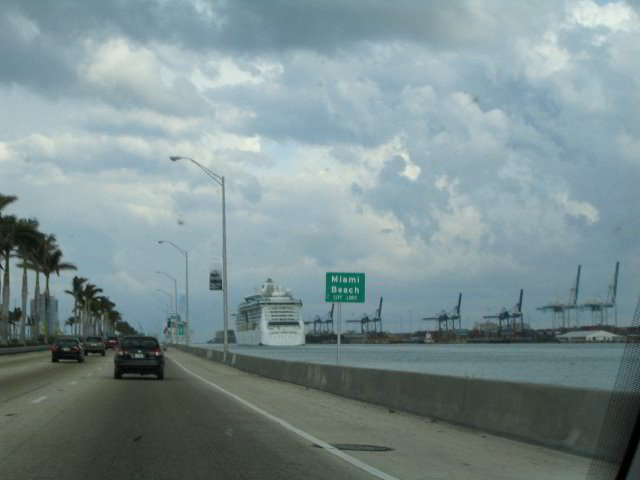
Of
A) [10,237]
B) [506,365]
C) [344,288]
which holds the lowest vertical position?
[506,365]

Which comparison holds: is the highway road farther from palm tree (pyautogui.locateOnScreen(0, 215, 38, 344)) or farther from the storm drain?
palm tree (pyautogui.locateOnScreen(0, 215, 38, 344))

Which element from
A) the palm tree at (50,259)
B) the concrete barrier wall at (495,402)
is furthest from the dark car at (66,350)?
the palm tree at (50,259)

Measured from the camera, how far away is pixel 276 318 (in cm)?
12588

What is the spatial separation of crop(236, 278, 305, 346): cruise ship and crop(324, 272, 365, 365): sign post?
3708 inches

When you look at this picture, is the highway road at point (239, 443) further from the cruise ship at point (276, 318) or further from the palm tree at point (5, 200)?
the cruise ship at point (276, 318)

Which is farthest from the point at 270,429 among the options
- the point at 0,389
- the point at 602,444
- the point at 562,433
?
the point at 0,389

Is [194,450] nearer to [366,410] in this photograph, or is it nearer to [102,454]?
[102,454]

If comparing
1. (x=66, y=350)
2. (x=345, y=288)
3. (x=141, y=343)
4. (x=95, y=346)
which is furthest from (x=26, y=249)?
(x=345, y=288)

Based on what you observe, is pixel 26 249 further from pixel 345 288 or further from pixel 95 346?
pixel 345 288

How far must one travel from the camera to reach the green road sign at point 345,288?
3067 cm

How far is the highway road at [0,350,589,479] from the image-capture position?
1145 cm

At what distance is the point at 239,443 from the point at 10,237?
3065 inches

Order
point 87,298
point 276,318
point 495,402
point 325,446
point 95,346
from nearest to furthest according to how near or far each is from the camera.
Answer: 1. point 325,446
2. point 495,402
3. point 95,346
4. point 276,318
5. point 87,298

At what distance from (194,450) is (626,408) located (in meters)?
7.88
